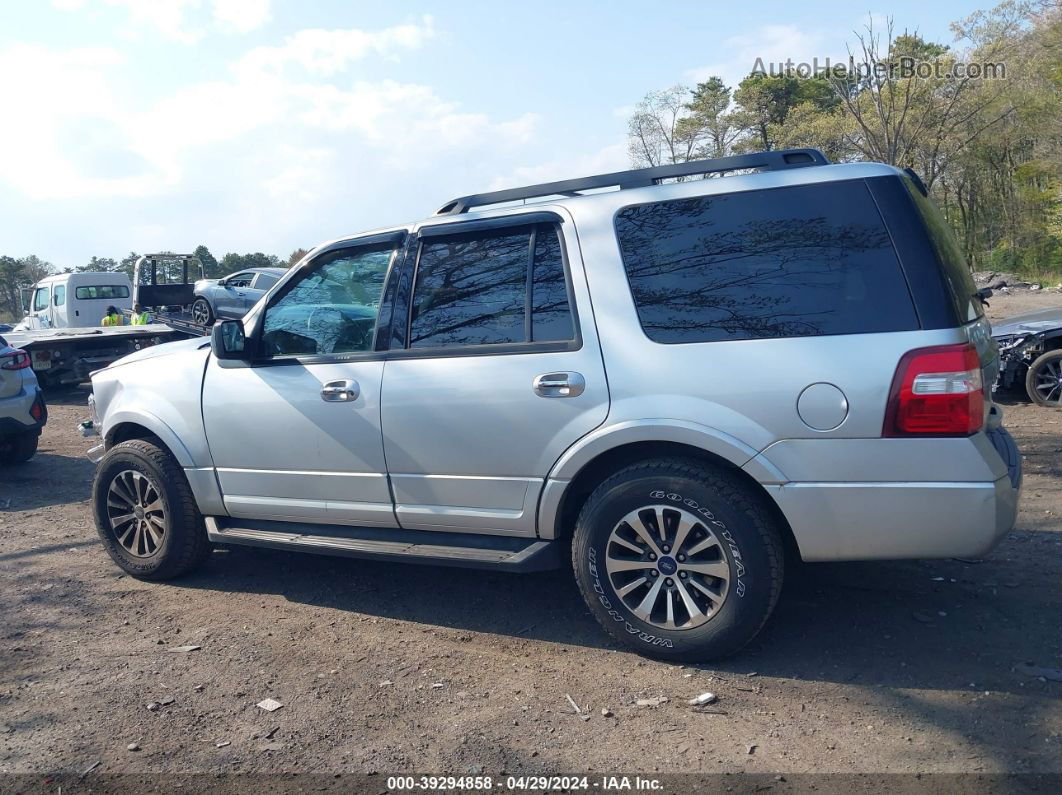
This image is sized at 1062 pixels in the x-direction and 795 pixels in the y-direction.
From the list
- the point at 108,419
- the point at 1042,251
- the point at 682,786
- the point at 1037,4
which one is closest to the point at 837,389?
the point at 682,786

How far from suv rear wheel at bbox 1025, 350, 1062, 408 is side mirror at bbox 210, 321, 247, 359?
8362 millimetres

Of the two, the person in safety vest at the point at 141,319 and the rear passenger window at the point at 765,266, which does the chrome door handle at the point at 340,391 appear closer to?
the rear passenger window at the point at 765,266

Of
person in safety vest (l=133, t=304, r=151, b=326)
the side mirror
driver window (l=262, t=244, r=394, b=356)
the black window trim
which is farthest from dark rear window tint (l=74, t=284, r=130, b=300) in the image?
the black window trim

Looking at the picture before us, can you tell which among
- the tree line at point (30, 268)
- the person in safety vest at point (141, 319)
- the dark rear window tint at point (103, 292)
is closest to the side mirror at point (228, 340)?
the person in safety vest at point (141, 319)

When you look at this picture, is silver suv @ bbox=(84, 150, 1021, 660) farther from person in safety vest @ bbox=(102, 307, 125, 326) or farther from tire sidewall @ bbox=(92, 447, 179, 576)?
person in safety vest @ bbox=(102, 307, 125, 326)

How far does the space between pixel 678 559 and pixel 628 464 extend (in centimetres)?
48

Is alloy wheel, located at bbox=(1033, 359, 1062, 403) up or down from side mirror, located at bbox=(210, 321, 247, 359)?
down

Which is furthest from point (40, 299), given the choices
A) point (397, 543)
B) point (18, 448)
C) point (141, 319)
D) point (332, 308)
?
point (397, 543)

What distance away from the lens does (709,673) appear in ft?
12.6

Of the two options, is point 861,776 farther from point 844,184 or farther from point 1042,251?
point 1042,251

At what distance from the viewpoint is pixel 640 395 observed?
3.86 m

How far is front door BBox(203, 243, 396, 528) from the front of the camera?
15.0 ft

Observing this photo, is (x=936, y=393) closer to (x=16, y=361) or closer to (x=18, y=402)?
(x=18, y=402)

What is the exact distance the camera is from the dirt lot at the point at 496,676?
3264 millimetres
